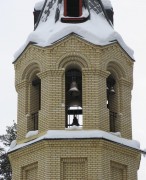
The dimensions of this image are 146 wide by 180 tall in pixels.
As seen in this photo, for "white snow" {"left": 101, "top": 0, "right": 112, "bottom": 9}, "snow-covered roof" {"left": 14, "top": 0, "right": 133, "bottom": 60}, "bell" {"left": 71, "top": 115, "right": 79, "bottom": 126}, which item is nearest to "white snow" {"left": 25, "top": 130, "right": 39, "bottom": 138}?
"bell" {"left": 71, "top": 115, "right": 79, "bottom": 126}

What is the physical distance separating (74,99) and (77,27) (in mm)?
2190

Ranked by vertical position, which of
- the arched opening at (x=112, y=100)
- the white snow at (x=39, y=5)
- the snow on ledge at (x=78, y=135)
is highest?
the white snow at (x=39, y=5)

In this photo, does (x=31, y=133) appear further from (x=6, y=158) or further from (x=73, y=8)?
(x=6, y=158)

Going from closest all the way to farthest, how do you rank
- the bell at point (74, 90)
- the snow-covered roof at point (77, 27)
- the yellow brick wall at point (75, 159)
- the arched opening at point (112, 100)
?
1. the yellow brick wall at point (75, 159)
2. the bell at point (74, 90)
3. the snow-covered roof at point (77, 27)
4. the arched opening at point (112, 100)

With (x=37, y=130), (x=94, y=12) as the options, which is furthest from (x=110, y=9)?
(x=37, y=130)

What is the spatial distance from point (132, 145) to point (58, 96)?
263 cm

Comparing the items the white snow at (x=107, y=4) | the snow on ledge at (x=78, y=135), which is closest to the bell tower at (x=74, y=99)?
the snow on ledge at (x=78, y=135)

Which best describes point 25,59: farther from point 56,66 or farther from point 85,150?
point 85,150

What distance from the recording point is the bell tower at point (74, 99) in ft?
76.8

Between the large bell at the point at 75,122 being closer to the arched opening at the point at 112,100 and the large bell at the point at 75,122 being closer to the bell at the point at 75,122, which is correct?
the bell at the point at 75,122

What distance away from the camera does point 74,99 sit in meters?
24.9

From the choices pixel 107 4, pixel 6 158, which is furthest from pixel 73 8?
pixel 6 158

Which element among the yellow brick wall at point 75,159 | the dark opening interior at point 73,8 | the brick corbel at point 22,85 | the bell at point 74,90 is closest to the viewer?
the yellow brick wall at point 75,159

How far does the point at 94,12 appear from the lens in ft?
85.5
